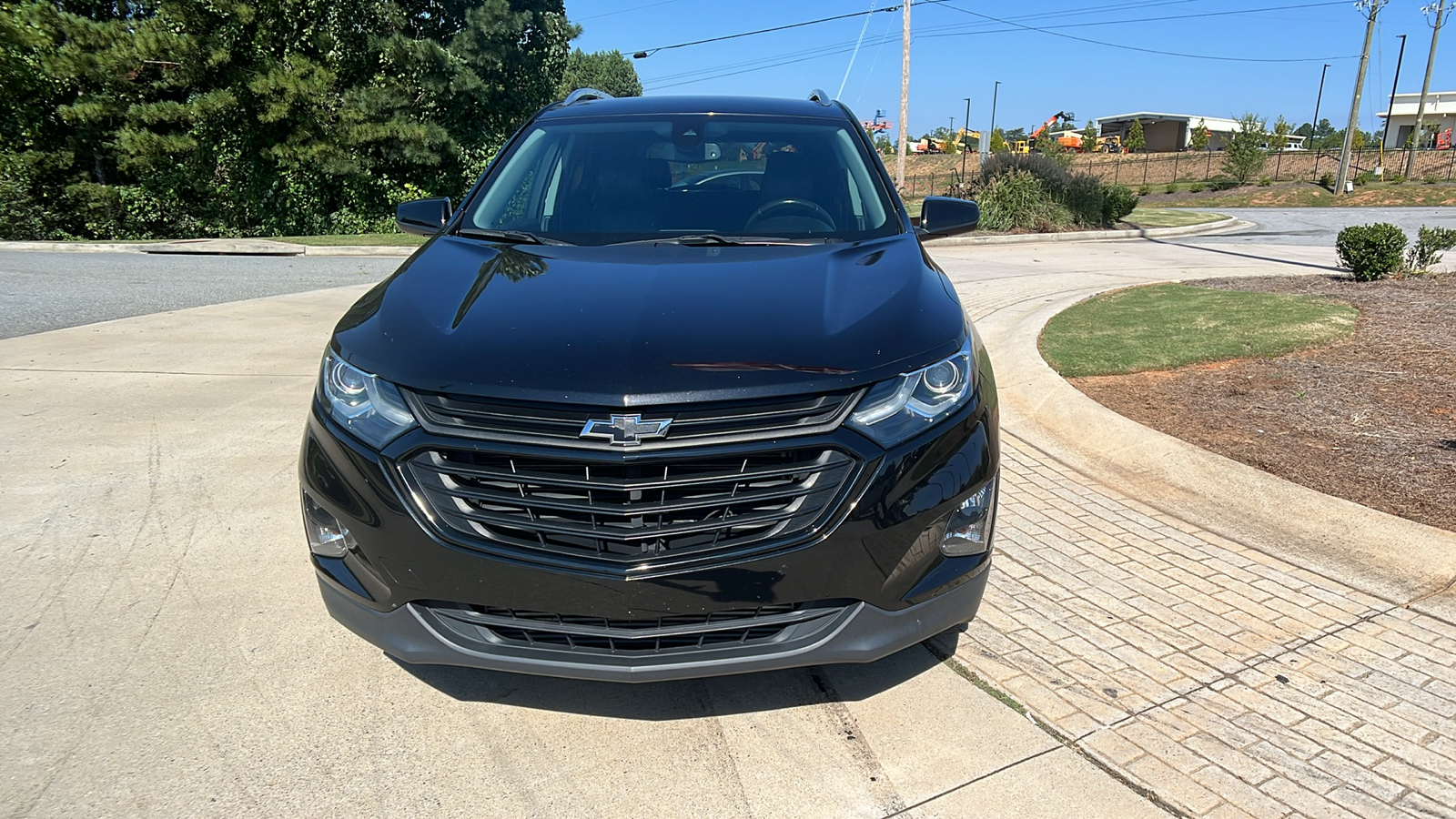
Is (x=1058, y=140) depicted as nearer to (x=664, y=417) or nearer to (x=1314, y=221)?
(x=1314, y=221)

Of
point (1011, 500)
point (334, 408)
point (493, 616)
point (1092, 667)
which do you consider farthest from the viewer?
point (1011, 500)

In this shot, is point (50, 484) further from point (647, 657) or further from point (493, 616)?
point (647, 657)

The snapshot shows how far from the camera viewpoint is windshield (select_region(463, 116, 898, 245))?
3.48 metres

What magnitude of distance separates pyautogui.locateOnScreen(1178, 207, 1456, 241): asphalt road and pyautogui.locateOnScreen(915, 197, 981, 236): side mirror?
17.5 metres

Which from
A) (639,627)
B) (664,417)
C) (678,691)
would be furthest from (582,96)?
(639,627)

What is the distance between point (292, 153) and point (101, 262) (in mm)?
11267

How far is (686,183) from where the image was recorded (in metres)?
3.75

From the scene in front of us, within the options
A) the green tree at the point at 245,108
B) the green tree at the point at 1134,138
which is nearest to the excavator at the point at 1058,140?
the green tree at the point at 1134,138

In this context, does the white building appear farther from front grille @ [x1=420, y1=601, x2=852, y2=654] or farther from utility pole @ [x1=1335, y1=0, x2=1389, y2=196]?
front grille @ [x1=420, y1=601, x2=852, y2=654]

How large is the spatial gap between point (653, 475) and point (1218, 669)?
6.80ft

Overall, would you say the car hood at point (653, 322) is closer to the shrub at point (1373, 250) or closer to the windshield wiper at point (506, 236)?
the windshield wiper at point (506, 236)

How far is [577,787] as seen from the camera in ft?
8.02

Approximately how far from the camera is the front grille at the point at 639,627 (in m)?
2.30

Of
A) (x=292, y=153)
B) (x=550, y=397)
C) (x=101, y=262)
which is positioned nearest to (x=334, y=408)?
(x=550, y=397)
